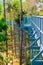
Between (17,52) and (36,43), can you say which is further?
(17,52)

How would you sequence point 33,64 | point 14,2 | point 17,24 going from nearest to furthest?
1. point 33,64
2. point 17,24
3. point 14,2

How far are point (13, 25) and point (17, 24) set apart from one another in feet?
Answer: 3.19

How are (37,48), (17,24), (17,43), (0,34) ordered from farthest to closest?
(17,24) < (17,43) < (37,48) < (0,34)

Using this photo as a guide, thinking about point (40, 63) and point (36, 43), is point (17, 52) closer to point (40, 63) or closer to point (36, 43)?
point (36, 43)

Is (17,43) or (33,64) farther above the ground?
(33,64)

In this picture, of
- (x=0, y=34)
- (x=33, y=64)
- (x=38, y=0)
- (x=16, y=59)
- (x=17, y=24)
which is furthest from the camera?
(x=38, y=0)

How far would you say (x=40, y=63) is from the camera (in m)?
7.81

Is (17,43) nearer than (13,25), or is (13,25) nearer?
(17,43)

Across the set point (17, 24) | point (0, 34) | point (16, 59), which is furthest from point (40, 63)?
point (17, 24)

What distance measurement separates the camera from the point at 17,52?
20766mm

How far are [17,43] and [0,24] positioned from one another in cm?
1279

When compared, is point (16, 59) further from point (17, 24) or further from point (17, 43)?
point (17, 24)

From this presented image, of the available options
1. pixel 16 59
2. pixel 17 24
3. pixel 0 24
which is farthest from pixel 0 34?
pixel 17 24

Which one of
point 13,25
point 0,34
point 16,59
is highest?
point 0,34
